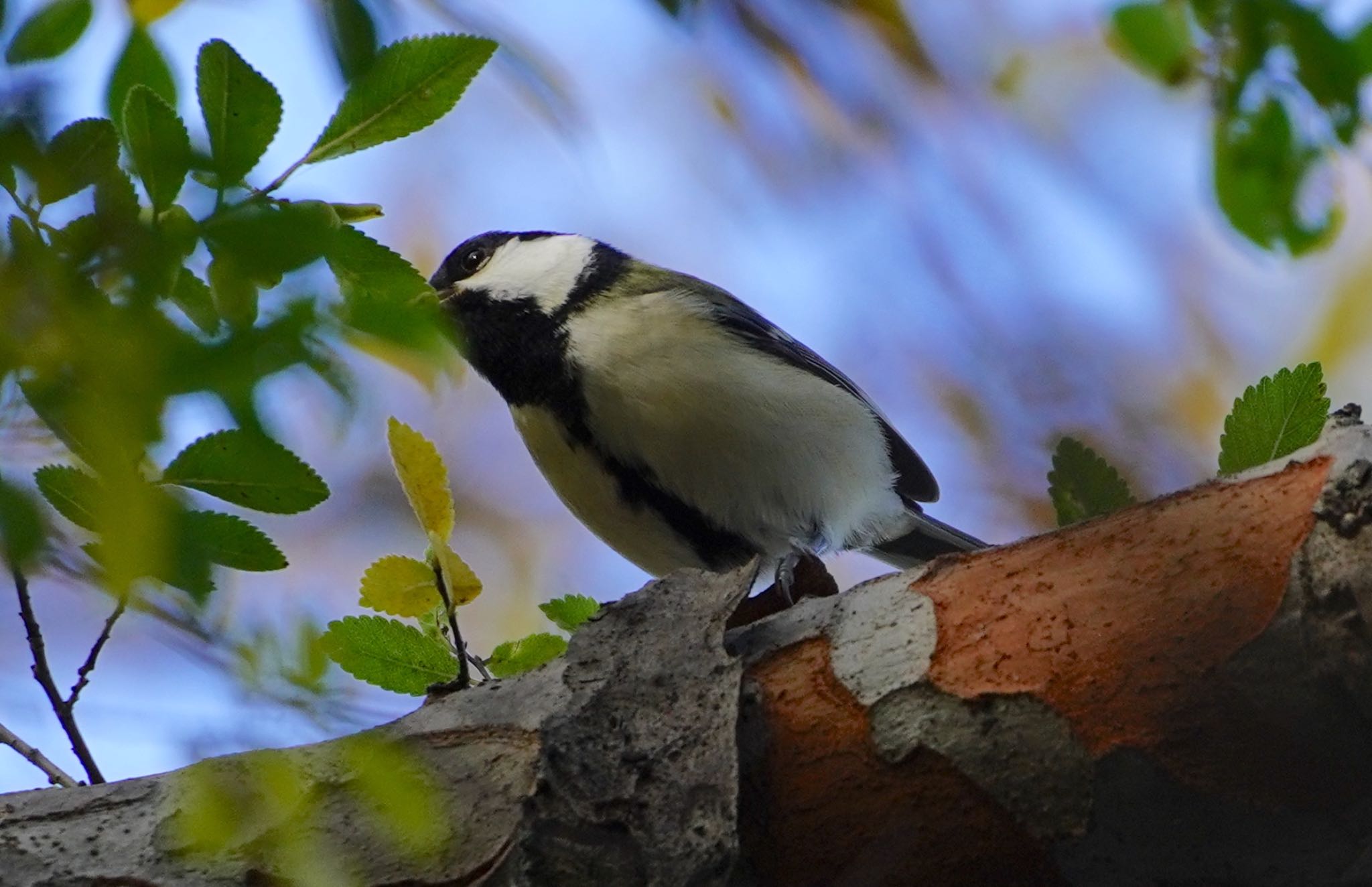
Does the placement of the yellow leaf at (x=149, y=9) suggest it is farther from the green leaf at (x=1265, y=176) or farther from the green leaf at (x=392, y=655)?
the green leaf at (x=1265, y=176)

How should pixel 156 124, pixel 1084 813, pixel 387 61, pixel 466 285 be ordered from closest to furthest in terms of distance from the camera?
pixel 156 124 < pixel 387 61 < pixel 1084 813 < pixel 466 285

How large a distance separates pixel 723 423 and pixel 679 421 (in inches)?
4.6

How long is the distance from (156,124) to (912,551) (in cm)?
309

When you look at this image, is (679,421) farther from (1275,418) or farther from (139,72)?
(139,72)

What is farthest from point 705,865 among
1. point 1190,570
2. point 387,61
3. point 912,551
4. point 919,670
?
point 912,551

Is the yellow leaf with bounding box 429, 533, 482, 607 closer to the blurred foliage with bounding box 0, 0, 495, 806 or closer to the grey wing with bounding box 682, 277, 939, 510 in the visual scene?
the blurred foliage with bounding box 0, 0, 495, 806

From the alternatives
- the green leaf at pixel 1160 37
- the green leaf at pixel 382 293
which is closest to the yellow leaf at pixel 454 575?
the green leaf at pixel 382 293

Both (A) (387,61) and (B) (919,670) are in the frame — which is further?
(B) (919,670)

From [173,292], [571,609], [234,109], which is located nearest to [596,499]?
[571,609]

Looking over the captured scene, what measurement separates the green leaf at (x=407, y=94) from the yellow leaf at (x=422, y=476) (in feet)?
2.65

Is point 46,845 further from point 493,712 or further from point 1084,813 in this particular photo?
point 1084,813

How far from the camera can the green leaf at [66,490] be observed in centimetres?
135

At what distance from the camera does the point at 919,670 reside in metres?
1.83

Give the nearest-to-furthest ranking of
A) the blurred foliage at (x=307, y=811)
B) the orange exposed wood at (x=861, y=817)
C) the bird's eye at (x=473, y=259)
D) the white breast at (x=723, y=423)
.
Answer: the blurred foliage at (x=307, y=811), the orange exposed wood at (x=861, y=817), the white breast at (x=723, y=423), the bird's eye at (x=473, y=259)
